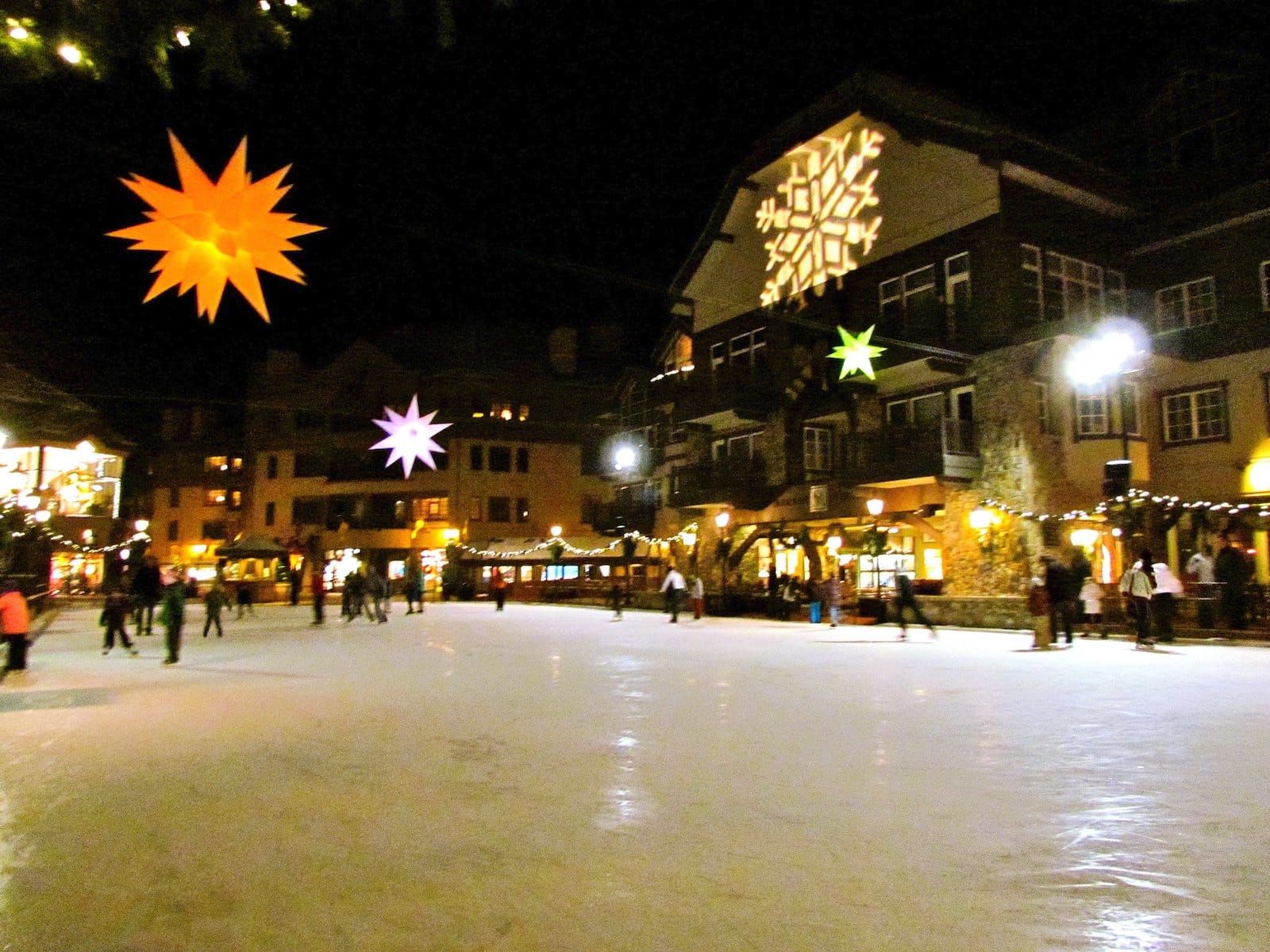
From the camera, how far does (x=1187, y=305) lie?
24109 millimetres

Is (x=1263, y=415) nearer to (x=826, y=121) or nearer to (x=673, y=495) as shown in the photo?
(x=826, y=121)

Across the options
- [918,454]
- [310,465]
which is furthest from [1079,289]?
[310,465]

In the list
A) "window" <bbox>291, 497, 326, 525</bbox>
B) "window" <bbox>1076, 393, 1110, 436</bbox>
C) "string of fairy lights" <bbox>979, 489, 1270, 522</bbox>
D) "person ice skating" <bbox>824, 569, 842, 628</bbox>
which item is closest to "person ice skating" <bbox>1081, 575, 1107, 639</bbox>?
"string of fairy lights" <bbox>979, 489, 1270, 522</bbox>

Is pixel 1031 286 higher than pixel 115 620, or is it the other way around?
pixel 1031 286

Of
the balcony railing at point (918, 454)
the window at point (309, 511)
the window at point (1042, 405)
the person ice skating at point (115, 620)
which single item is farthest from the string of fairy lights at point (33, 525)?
the window at point (1042, 405)

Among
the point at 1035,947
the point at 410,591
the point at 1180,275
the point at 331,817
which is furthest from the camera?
the point at 410,591

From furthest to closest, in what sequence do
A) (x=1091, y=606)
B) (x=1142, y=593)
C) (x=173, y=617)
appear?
(x=1091, y=606) → (x=1142, y=593) → (x=173, y=617)

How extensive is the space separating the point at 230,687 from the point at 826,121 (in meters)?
24.5

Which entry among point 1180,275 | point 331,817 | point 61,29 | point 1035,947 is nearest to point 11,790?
point 331,817

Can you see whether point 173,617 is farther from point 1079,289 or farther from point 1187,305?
point 1187,305

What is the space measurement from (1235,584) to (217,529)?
59623 millimetres

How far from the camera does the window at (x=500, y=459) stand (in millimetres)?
52750

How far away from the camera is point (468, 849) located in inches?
191

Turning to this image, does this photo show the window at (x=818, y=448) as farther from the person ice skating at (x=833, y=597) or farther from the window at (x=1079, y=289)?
the window at (x=1079, y=289)
